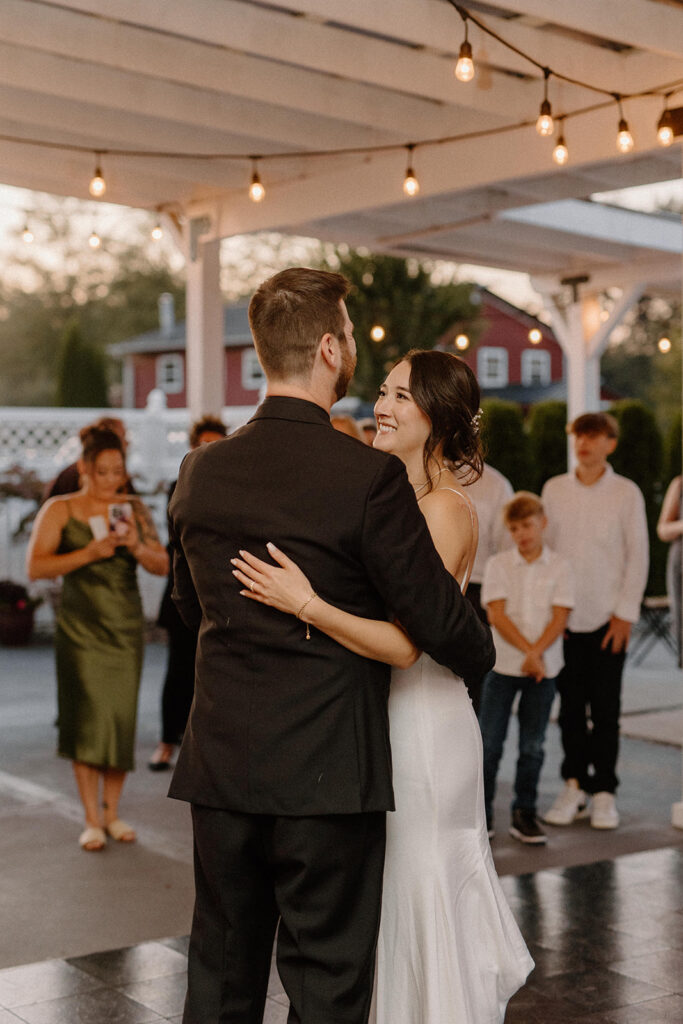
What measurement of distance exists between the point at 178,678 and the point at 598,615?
2178mm

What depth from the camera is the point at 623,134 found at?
18.3ft

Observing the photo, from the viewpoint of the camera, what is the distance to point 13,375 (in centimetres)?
4194

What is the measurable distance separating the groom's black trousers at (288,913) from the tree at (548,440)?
450 inches

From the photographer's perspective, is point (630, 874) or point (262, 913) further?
point (630, 874)

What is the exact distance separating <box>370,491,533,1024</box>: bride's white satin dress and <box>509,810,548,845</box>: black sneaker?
8.64 ft

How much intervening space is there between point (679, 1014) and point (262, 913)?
5.36 ft

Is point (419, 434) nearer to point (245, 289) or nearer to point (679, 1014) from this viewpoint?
point (679, 1014)

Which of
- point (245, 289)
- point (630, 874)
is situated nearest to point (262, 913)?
point (630, 874)

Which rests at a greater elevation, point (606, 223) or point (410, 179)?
point (606, 223)

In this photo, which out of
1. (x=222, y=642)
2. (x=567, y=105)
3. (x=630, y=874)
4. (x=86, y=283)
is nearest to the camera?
(x=222, y=642)

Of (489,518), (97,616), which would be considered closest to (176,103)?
(489,518)

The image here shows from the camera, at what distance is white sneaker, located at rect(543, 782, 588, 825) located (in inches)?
218

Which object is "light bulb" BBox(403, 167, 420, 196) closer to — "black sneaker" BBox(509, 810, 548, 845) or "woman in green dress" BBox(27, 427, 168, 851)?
"woman in green dress" BBox(27, 427, 168, 851)

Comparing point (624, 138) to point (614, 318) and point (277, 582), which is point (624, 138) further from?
point (614, 318)
